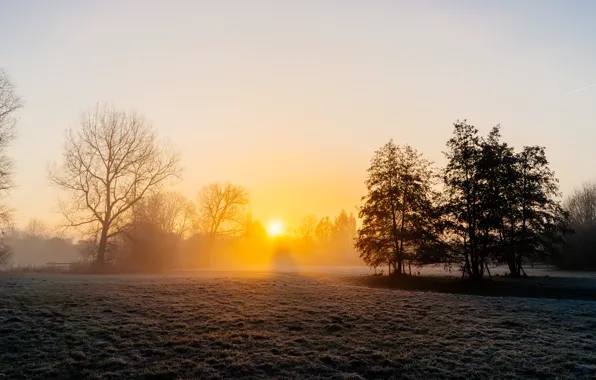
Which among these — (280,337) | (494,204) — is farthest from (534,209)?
(280,337)

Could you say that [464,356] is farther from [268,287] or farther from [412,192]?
[412,192]

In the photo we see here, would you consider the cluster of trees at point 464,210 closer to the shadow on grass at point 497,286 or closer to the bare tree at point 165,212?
the shadow on grass at point 497,286

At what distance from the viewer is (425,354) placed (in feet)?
44.2

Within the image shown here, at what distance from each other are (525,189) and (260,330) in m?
39.4

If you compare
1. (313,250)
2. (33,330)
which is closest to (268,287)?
(33,330)

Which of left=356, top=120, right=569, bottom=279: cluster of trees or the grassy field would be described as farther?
left=356, top=120, right=569, bottom=279: cluster of trees

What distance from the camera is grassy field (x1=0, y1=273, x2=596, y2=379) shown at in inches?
469

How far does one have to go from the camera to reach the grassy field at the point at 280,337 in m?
11.9

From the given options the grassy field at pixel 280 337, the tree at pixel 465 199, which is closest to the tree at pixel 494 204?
the tree at pixel 465 199

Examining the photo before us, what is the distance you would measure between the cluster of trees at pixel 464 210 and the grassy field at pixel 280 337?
1611 cm

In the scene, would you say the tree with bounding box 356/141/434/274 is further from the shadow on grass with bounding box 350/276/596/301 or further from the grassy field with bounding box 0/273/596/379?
the grassy field with bounding box 0/273/596/379

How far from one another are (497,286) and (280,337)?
1055 inches

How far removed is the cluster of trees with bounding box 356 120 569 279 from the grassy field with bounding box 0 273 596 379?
16108mm

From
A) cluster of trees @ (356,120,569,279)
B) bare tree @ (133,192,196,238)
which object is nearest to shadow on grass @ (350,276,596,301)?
cluster of trees @ (356,120,569,279)
